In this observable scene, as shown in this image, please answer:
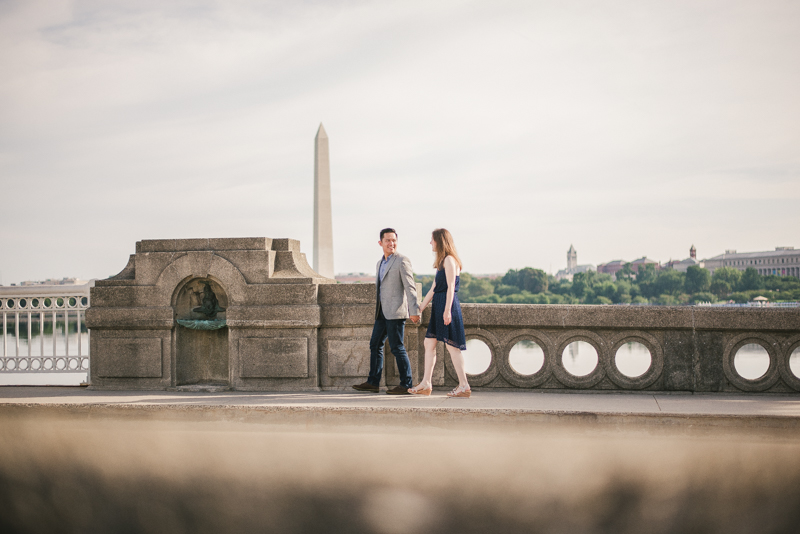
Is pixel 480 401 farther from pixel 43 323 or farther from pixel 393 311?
pixel 43 323

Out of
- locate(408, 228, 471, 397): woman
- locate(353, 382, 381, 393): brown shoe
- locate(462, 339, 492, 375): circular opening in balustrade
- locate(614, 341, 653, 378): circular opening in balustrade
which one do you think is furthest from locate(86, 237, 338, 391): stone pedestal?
locate(614, 341, 653, 378): circular opening in balustrade

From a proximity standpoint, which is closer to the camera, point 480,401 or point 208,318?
point 480,401

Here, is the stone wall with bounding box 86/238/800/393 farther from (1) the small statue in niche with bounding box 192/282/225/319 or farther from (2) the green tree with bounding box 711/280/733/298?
(2) the green tree with bounding box 711/280/733/298

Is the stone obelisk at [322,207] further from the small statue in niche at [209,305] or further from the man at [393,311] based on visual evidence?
the man at [393,311]

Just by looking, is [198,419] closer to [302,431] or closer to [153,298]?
[302,431]

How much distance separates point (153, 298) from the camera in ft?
24.0

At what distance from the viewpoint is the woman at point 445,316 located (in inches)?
258

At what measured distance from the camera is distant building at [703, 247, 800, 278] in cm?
12606

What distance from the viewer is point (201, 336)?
7.59m

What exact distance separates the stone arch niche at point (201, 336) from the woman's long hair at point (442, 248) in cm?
233

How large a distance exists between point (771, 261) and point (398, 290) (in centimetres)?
14083

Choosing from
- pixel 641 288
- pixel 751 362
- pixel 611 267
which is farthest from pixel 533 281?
pixel 751 362

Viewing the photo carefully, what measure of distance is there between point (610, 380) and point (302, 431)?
314cm

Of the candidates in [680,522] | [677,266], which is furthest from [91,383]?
[677,266]
